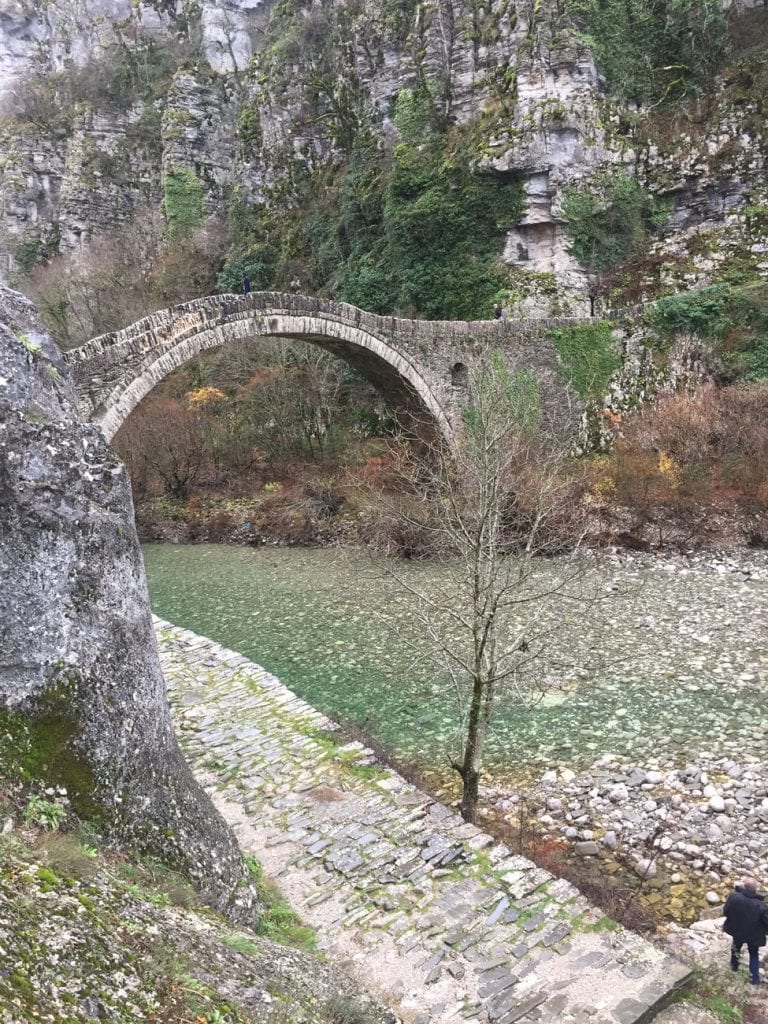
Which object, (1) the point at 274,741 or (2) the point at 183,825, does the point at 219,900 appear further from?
(1) the point at 274,741

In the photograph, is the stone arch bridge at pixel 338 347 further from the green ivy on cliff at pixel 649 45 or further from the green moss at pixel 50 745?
the green ivy on cliff at pixel 649 45

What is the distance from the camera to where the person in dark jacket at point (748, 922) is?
4.48 m

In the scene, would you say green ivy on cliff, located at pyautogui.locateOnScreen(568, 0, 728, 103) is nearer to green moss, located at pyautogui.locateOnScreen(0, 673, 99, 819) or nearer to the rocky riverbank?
the rocky riverbank

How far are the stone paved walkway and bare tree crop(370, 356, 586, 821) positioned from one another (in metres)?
0.96

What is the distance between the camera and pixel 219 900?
3938 millimetres

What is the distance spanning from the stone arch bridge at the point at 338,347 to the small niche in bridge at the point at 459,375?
0.10 ft

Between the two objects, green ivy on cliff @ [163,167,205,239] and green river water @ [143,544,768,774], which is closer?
green river water @ [143,544,768,774]

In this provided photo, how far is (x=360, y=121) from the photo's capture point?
29016mm

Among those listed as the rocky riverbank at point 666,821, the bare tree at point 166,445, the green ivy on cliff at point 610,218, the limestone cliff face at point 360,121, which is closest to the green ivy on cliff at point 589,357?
the limestone cliff face at point 360,121

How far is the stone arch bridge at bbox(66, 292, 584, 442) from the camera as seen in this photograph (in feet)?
42.8

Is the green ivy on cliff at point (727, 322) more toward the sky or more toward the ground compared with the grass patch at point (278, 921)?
more toward the sky

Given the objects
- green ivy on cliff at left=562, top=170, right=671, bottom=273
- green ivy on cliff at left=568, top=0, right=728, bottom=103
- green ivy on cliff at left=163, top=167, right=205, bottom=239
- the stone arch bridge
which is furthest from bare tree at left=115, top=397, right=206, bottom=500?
green ivy on cliff at left=568, top=0, right=728, bottom=103

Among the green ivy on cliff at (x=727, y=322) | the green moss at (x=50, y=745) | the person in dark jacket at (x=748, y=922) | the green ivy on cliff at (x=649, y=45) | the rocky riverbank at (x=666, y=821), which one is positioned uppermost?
the green ivy on cliff at (x=649, y=45)

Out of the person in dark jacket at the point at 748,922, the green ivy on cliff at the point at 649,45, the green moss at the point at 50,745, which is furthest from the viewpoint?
the green ivy on cliff at the point at 649,45
